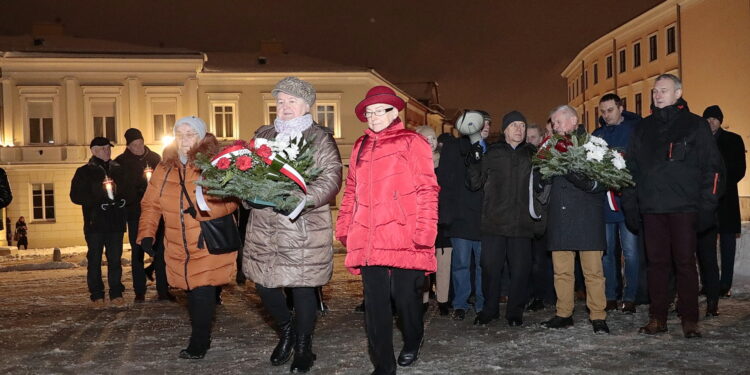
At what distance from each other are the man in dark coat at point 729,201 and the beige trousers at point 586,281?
267cm

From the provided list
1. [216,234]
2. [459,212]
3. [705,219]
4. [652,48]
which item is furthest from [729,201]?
[652,48]

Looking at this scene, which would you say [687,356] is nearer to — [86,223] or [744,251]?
[744,251]

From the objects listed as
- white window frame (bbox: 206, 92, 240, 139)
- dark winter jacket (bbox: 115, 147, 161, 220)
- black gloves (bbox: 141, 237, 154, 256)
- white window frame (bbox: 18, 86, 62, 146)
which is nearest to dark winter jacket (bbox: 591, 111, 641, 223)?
black gloves (bbox: 141, 237, 154, 256)

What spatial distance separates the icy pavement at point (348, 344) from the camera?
231 inches

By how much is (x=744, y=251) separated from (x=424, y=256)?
7.57m

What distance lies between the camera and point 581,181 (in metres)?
7.06

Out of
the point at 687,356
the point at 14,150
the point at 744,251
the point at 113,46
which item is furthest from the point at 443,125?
the point at 687,356

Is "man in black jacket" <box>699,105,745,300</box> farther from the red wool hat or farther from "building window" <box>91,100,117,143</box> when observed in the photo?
"building window" <box>91,100,117,143</box>

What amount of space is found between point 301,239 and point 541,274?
4.27 meters

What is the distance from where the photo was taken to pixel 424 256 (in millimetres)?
5504

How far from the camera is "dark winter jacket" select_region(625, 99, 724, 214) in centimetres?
671

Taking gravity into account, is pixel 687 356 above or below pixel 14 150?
below

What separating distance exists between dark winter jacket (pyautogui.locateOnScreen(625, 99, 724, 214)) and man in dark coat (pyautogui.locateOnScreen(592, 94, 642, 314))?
4.74 ft

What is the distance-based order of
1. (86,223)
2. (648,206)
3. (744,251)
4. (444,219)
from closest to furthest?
(648,206) → (444,219) → (86,223) → (744,251)
